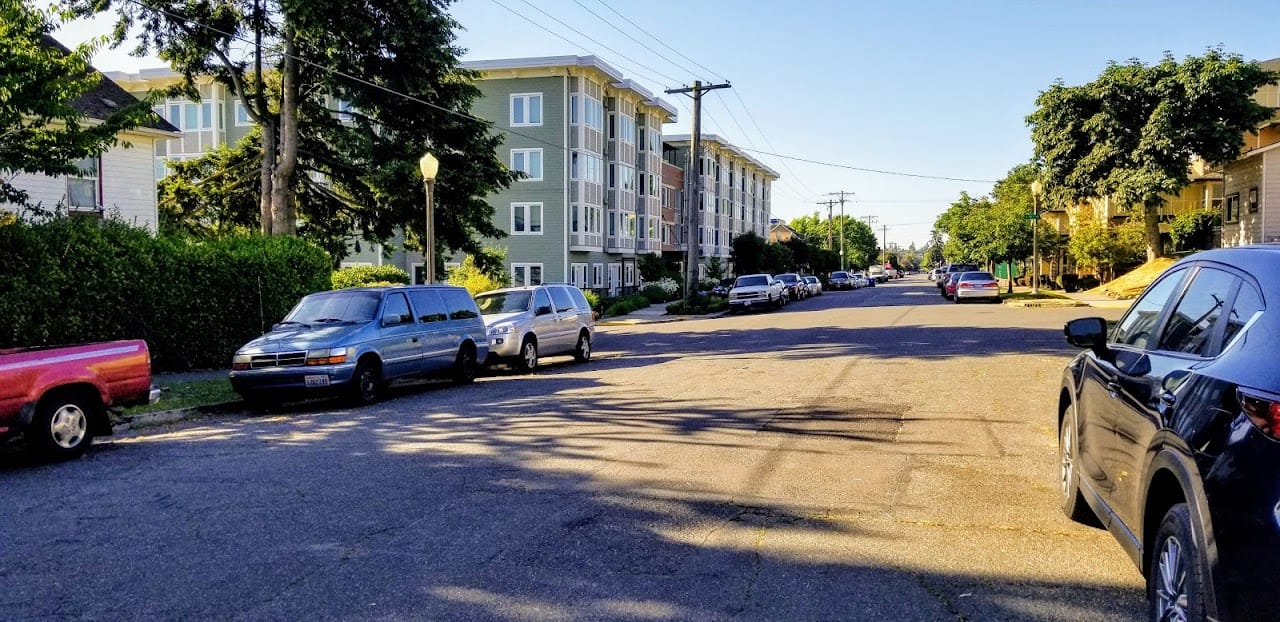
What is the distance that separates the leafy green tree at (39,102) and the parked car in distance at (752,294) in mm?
29669

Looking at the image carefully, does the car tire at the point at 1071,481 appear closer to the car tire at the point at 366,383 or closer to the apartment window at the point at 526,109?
the car tire at the point at 366,383

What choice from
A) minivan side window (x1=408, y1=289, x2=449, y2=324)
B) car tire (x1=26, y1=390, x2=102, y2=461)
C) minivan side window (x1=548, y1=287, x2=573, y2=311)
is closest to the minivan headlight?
minivan side window (x1=408, y1=289, x2=449, y2=324)

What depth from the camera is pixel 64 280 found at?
14.5 metres

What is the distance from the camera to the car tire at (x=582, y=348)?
1909cm

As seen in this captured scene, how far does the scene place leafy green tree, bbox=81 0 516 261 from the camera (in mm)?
24188

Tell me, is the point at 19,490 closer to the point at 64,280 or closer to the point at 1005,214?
the point at 64,280

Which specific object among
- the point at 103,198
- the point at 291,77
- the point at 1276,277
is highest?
the point at 291,77

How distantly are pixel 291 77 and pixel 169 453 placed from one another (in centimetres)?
1872

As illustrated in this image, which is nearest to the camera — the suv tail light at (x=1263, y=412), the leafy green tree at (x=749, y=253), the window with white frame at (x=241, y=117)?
the suv tail light at (x=1263, y=412)

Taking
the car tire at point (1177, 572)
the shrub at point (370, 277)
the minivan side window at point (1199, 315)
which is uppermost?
the shrub at point (370, 277)

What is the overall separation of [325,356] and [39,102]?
542 centimetres

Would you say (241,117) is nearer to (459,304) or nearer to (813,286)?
(459,304)

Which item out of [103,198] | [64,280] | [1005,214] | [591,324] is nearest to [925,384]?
[591,324]

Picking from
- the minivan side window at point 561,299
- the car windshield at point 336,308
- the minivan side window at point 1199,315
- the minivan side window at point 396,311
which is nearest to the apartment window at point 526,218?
the minivan side window at point 561,299
